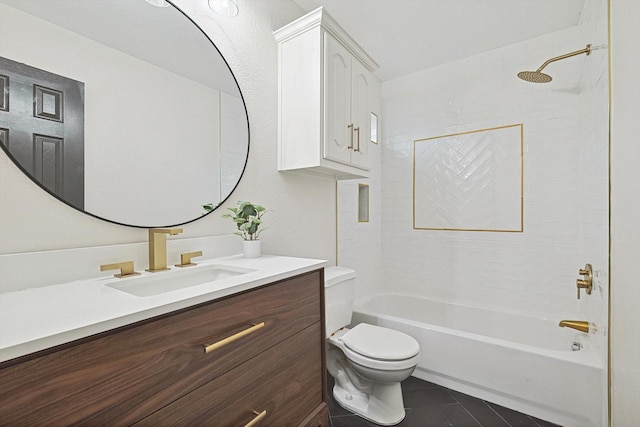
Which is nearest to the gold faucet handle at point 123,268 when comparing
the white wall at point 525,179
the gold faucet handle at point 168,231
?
the gold faucet handle at point 168,231

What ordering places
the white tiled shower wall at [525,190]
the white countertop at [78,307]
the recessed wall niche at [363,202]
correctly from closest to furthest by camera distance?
1. the white countertop at [78,307]
2. the white tiled shower wall at [525,190]
3. the recessed wall niche at [363,202]

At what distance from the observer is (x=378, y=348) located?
1772 millimetres

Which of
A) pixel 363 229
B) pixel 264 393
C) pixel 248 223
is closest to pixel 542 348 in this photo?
pixel 363 229

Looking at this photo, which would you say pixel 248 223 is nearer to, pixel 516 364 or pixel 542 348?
pixel 516 364

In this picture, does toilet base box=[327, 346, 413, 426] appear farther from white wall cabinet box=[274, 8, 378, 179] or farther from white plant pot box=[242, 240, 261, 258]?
white wall cabinet box=[274, 8, 378, 179]

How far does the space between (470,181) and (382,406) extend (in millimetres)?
1903

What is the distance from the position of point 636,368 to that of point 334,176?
1744mm

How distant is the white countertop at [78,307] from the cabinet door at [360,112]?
1167 millimetres

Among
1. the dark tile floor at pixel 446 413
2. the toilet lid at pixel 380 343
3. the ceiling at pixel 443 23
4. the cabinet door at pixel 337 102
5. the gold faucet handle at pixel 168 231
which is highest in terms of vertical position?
the ceiling at pixel 443 23

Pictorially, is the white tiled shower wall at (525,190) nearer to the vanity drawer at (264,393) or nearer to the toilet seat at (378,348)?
the toilet seat at (378,348)

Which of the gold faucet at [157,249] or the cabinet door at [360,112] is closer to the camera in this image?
the gold faucet at [157,249]

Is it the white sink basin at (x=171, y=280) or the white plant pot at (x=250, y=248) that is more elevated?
the white plant pot at (x=250, y=248)

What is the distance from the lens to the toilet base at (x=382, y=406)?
1.81 metres

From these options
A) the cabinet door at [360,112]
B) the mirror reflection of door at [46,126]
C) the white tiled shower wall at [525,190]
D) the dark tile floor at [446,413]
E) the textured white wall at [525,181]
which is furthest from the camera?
the textured white wall at [525,181]
